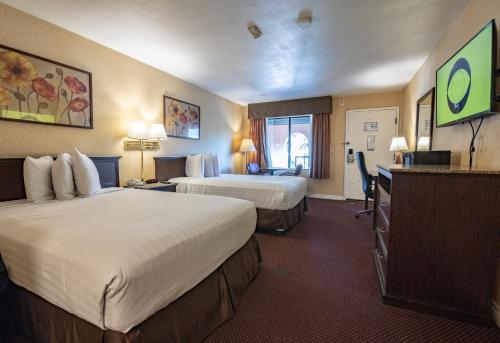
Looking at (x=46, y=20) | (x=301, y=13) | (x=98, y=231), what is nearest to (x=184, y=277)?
(x=98, y=231)

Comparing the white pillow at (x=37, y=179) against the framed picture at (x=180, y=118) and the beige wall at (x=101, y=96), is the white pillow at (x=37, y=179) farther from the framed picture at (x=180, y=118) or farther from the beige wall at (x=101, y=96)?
the framed picture at (x=180, y=118)

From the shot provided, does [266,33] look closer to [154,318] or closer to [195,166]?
[195,166]

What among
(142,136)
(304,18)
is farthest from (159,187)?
(304,18)

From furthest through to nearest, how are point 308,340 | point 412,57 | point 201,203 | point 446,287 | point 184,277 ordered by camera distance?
point 412,57 → point 201,203 → point 446,287 → point 308,340 → point 184,277

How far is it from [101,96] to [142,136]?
2.17ft

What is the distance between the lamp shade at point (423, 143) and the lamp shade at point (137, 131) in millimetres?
3860

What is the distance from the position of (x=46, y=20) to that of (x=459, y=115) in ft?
13.2

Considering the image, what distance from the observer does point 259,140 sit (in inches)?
238

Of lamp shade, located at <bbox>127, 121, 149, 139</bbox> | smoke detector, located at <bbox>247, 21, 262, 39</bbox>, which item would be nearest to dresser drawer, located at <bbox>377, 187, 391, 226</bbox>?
smoke detector, located at <bbox>247, 21, 262, 39</bbox>

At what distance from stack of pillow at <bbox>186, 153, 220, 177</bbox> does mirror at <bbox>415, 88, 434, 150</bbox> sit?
336 centimetres

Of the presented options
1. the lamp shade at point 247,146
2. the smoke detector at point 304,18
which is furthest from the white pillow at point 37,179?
the lamp shade at point 247,146

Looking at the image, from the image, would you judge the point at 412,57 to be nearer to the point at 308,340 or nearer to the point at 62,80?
the point at 308,340

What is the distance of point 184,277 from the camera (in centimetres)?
117

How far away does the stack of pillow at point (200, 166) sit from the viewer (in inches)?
155
